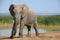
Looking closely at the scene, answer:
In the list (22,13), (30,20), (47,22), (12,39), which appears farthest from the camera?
(47,22)

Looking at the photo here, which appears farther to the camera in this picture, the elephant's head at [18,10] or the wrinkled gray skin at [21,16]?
the elephant's head at [18,10]

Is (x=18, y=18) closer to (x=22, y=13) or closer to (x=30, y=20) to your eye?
(x=22, y=13)

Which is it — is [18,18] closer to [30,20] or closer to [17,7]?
[17,7]

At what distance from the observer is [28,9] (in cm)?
1627

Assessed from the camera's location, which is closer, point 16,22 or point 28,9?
point 16,22

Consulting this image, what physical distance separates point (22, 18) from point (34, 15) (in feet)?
6.80

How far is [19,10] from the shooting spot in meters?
15.0

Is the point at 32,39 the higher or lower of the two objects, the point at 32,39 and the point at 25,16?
the lower

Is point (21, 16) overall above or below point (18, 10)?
below

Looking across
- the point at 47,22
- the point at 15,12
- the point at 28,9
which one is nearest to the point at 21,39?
the point at 15,12

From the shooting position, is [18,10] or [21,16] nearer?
[18,10]

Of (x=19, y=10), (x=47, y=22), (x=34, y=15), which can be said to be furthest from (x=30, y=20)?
(x=47, y=22)

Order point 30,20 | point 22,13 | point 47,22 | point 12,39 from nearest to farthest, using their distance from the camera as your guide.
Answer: point 12,39
point 22,13
point 30,20
point 47,22

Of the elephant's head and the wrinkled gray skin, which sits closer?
the wrinkled gray skin
